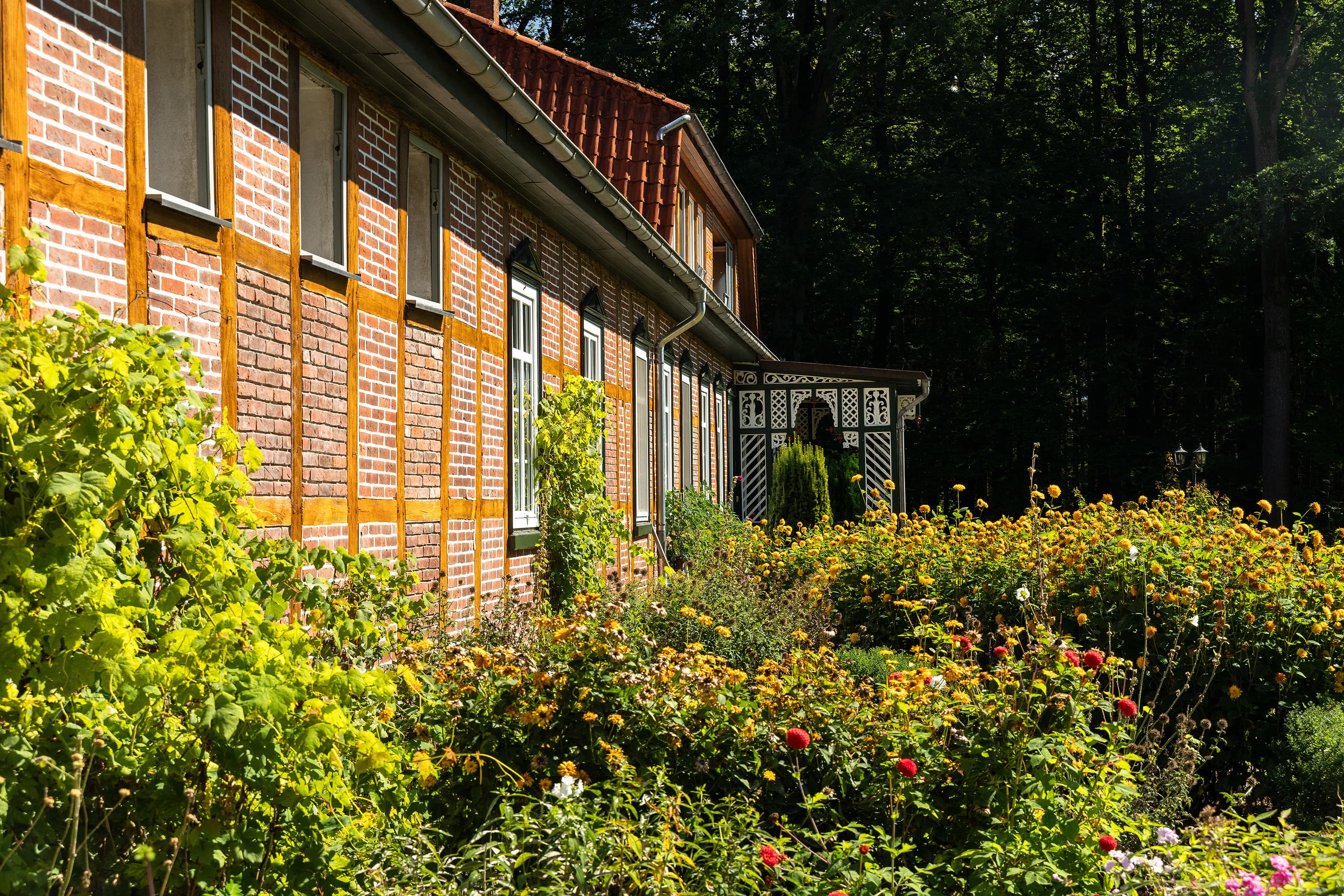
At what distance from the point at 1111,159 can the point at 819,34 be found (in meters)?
9.04

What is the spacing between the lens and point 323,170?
19.6 ft

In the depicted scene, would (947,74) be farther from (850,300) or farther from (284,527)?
(284,527)

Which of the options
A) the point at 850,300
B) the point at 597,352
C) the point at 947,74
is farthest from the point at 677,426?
the point at 947,74

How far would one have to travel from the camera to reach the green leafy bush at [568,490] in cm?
872

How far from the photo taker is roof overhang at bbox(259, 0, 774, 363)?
5402 mm

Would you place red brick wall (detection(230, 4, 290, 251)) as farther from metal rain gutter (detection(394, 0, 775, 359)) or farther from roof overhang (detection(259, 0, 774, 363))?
metal rain gutter (detection(394, 0, 775, 359))

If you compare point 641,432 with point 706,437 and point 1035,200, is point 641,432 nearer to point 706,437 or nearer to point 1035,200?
point 706,437

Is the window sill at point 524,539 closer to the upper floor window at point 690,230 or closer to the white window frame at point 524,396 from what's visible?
the white window frame at point 524,396

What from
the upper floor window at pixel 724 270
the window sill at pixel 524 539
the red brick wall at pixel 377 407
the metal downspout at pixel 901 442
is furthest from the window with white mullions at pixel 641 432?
the upper floor window at pixel 724 270

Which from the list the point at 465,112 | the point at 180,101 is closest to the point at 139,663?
the point at 180,101

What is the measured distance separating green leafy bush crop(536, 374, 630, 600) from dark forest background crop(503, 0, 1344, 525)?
22.3 metres

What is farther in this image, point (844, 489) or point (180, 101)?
point (844, 489)

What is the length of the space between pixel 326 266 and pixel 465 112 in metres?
1.60

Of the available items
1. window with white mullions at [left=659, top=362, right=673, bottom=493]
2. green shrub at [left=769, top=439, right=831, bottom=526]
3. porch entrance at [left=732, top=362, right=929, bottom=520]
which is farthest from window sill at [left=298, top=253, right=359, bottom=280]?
porch entrance at [left=732, top=362, right=929, bottom=520]
